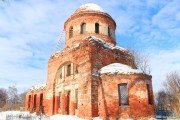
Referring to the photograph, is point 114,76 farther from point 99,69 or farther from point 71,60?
point 71,60

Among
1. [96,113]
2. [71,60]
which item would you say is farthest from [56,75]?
[96,113]

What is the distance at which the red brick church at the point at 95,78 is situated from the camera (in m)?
13.3

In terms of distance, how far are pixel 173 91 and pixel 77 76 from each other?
21275mm

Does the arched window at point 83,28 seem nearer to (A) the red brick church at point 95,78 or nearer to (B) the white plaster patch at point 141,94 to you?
(A) the red brick church at point 95,78

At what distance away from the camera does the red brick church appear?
13.3m

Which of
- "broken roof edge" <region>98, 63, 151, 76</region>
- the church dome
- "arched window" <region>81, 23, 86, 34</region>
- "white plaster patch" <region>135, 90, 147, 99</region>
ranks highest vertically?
the church dome

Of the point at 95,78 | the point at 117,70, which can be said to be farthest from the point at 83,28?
the point at 117,70

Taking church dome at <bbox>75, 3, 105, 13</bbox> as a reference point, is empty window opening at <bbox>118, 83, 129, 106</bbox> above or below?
below

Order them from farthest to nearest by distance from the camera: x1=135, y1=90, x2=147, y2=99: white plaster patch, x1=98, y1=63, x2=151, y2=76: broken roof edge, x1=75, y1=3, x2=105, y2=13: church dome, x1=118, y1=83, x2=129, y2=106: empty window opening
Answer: x1=75, y1=3, x2=105, y2=13: church dome, x1=98, y1=63, x2=151, y2=76: broken roof edge, x1=118, y1=83, x2=129, y2=106: empty window opening, x1=135, y1=90, x2=147, y2=99: white plaster patch

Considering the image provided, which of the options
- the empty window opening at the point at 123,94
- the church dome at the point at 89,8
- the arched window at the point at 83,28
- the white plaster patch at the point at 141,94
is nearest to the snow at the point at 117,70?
the empty window opening at the point at 123,94

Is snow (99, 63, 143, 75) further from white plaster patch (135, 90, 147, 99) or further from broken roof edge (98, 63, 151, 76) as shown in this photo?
white plaster patch (135, 90, 147, 99)

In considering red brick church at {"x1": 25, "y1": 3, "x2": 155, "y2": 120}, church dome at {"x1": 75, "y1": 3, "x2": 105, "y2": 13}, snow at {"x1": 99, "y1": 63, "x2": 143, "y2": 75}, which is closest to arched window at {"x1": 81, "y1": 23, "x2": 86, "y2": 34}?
red brick church at {"x1": 25, "y1": 3, "x2": 155, "y2": 120}

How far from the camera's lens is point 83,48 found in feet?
50.7

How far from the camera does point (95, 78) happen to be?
Answer: 1420cm
